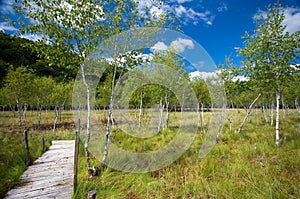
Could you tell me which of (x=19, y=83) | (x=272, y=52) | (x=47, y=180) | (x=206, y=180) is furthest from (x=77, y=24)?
(x=19, y=83)

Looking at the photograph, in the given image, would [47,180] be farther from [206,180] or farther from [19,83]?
[19,83]

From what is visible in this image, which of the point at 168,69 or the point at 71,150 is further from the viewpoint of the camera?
the point at 168,69

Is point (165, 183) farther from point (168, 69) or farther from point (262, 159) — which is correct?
point (168, 69)

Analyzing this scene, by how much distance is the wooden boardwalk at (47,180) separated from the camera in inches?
159

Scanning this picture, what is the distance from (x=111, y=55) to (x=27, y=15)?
9.17 ft

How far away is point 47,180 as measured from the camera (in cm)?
479

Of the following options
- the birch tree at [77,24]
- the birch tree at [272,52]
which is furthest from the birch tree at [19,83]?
the birch tree at [272,52]

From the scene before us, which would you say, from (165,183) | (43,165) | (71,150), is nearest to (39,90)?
(71,150)

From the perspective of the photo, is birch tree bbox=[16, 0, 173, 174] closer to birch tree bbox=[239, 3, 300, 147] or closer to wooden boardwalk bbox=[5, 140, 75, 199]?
wooden boardwalk bbox=[5, 140, 75, 199]

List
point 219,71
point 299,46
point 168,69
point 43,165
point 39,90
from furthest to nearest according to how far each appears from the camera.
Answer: point 39,90
point 168,69
point 219,71
point 299,46
point 43,165

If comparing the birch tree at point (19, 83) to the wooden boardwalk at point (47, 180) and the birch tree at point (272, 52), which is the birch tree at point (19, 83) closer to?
the wooden boardwalk at point (47, 180)

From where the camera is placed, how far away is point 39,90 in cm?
1870

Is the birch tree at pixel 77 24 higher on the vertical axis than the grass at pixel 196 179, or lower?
higher

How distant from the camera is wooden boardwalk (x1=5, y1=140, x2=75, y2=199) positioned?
4.03m
